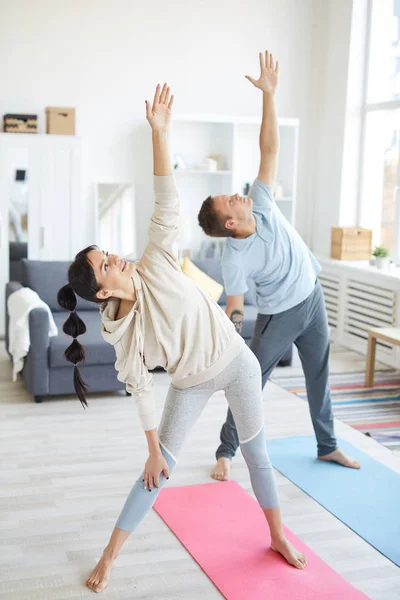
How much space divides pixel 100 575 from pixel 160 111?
153 cm

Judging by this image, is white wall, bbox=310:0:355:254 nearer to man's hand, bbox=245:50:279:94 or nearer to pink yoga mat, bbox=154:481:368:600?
man's hand, bbox=245:50:279:94

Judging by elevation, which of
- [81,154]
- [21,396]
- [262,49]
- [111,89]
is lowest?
[21,396]

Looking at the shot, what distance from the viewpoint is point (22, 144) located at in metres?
5.94

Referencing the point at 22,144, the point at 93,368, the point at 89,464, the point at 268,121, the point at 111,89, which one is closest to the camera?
the point at 268,121

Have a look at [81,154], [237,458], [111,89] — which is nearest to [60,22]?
[111,89]

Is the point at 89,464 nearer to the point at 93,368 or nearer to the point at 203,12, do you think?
the point at 93,368

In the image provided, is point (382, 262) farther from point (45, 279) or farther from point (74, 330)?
point (74, 330)

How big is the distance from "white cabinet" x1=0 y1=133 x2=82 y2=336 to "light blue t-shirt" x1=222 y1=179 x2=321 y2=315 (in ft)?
10.8

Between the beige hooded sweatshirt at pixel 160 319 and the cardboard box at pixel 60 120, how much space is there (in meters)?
4.03

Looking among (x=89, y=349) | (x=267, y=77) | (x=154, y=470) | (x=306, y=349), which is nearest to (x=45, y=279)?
(x=89, y=349)

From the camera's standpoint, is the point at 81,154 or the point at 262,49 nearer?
the point at 81,154

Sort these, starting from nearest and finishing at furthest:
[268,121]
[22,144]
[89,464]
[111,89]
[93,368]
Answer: [268,121], [89,464], [93,368], [22,144], [111,89]

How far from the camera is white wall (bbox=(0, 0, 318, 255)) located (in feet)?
20.3

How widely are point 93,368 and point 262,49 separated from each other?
12.1 feet
